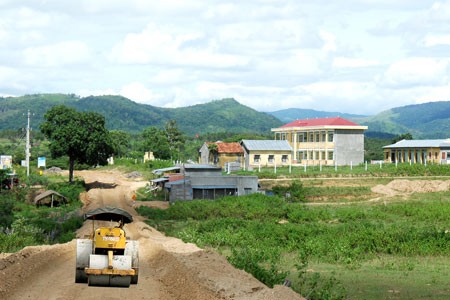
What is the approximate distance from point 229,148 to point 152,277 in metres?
63.9

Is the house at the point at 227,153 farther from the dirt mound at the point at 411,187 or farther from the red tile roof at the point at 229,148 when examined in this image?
the dirt mound at the point at 411,187

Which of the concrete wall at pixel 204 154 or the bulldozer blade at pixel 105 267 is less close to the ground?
the concrete wall at pixel 204 154

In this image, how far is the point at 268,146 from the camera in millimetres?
86938

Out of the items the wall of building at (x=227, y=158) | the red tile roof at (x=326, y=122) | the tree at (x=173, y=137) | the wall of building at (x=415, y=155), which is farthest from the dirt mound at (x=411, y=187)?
the tree at (x=173, y=137)

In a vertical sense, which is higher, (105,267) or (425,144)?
(425,144)

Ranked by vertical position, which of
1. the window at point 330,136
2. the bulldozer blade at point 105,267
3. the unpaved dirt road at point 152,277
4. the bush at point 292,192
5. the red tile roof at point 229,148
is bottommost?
the unpaved dirt road at point 152,277

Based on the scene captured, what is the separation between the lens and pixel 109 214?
2128cm

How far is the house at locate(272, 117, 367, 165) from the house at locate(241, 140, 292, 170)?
132 inches

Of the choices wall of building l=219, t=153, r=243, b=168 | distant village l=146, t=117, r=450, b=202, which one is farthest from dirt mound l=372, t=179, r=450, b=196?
wall of building l=219, t=153, r=243, b=168

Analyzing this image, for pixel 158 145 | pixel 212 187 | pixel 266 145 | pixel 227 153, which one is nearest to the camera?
pixel 212 187

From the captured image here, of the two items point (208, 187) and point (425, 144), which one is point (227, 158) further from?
point (208, 187)

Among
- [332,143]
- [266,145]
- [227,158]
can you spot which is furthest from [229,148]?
[332,143]

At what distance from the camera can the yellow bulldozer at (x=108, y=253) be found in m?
21.1

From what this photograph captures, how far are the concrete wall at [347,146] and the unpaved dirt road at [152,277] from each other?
52871 millimetres
